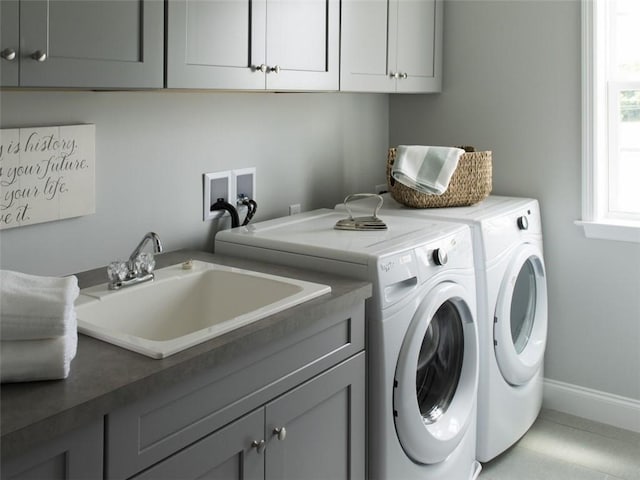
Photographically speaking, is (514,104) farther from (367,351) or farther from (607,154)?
(367,351)

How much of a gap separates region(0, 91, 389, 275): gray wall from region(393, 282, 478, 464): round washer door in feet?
2.64

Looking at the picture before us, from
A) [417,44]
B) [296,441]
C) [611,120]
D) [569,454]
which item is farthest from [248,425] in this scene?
[611,120]

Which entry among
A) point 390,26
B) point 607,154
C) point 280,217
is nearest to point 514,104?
point 607,154

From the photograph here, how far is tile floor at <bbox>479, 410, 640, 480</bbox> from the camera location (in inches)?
101

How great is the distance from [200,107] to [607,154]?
5.69 feet

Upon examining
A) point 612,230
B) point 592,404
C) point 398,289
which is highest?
point 612,230

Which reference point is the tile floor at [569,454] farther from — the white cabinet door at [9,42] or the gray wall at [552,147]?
the white cabinet door at [9,42]

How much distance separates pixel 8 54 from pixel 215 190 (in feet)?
3.52

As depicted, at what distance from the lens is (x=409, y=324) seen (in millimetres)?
1993

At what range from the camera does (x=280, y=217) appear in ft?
8.68

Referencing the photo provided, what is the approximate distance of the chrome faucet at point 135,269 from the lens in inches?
68.8

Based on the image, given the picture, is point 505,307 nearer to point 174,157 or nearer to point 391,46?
point 391,46

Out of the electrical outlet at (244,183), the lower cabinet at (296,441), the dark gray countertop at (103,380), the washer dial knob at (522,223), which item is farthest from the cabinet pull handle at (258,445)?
the washer dial knob at (522,223)

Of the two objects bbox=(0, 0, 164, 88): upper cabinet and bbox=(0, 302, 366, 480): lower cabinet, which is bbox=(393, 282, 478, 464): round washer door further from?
bbox=(0, 0, 164, 88): upper cabinet
